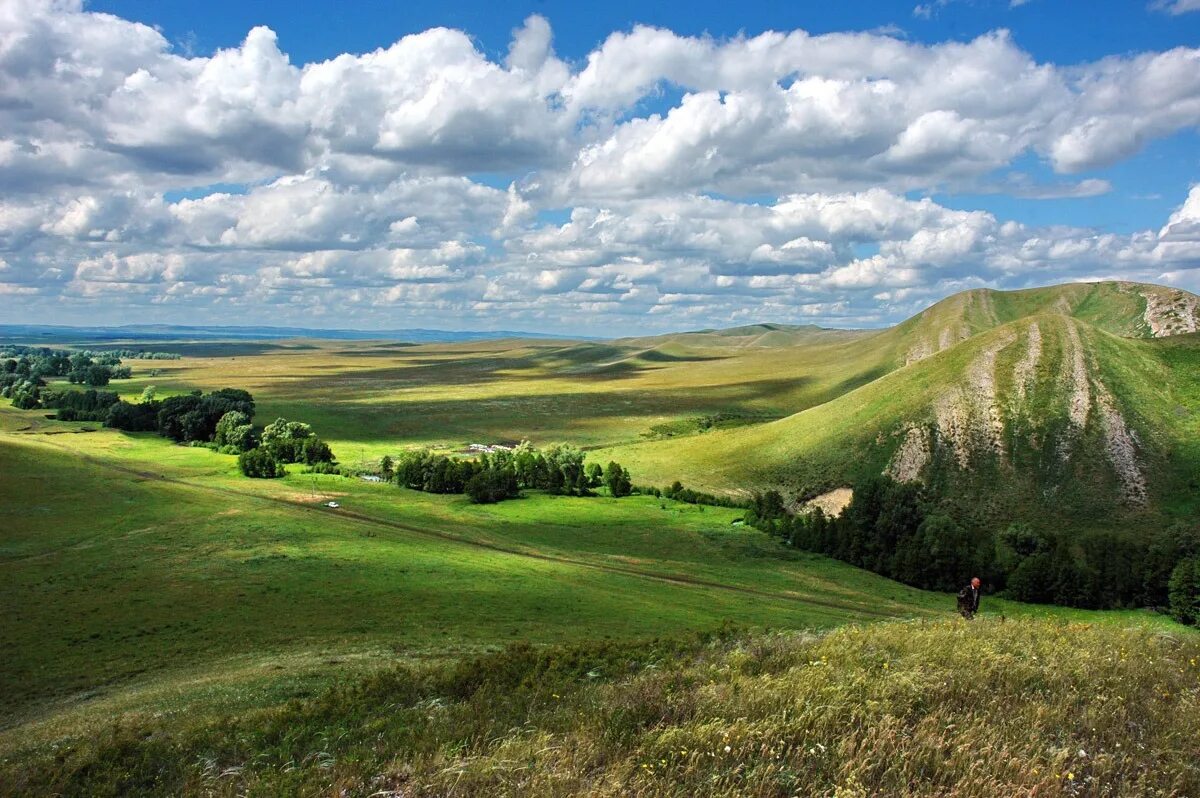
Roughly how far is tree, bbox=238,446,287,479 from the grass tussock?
118m

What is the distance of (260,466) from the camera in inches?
5037

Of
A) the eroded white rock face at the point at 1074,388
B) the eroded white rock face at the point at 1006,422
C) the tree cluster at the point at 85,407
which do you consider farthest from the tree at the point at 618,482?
the tree cluster at the point at 85,407

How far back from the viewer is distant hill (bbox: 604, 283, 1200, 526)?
344 ft

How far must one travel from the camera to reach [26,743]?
2288 cm

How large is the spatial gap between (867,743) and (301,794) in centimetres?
897

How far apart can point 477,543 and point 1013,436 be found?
89.7 meters

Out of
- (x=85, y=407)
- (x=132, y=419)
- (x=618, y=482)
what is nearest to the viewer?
(x=618, y=482)

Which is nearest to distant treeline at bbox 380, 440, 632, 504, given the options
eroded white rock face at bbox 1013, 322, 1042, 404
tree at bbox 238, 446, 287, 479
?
tree at bbox 238, 446, 287, 479

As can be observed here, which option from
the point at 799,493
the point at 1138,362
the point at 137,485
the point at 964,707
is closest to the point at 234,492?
the point at 137,485

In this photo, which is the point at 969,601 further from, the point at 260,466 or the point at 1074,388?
the point at 260,466

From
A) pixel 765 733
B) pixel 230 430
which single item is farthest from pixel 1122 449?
pixel 230 430

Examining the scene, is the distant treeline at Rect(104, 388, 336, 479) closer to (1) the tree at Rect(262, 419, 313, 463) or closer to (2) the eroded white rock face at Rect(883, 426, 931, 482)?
(1) the tree at Rect(262, 419, 313, 463)

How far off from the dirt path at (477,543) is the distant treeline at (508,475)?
23323 mm

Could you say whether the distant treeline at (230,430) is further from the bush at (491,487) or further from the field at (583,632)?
the bush at (491,487)
